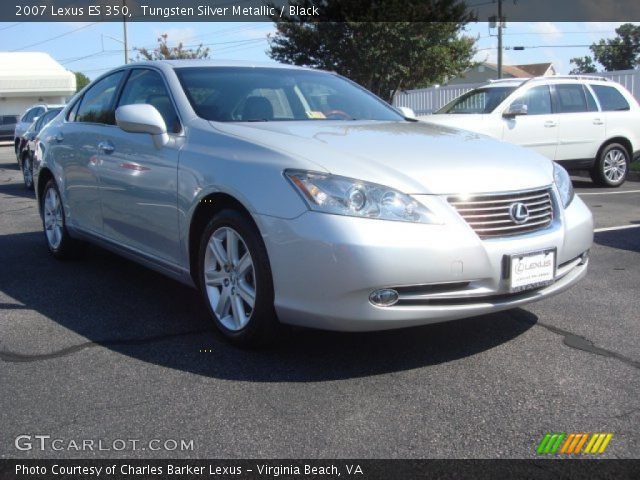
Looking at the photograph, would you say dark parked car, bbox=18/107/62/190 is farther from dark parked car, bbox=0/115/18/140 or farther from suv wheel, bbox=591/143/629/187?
dark parked car, bbox=0/115/18/140

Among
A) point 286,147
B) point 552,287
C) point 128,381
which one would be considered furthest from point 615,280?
point 128,381

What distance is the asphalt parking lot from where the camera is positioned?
2.90m

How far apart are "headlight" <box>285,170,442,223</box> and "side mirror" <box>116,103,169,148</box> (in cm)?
134

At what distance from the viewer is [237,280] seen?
3.86m

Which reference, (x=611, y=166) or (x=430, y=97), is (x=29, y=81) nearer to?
(x=430, y=97)

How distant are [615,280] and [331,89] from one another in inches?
100

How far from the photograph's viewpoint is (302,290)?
11.3 feet

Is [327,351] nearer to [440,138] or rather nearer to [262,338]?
[262,338]

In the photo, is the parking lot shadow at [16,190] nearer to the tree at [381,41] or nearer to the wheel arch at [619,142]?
the wheel arch at [619,142]

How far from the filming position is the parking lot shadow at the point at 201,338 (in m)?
3.69

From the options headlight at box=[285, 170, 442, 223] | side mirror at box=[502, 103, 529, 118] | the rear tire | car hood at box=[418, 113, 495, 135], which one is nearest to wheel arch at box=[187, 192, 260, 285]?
headlight at box=[285, 170, 442, 223]

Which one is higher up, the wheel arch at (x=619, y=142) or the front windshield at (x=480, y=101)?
the front windshield at (x=480, y=101)

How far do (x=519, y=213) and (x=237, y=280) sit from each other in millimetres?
1509

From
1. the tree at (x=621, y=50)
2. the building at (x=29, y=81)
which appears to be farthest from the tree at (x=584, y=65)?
the building at (x=29, y=81)
